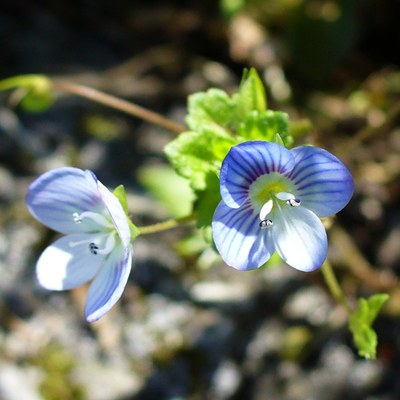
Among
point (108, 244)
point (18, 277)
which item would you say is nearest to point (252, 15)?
point (18, 277)

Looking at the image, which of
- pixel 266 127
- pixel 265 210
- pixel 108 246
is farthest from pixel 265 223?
pixel 108 246

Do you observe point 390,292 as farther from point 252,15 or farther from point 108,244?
point 252,15

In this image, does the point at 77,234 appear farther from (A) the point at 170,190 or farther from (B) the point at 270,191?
(A) the point at 170,190

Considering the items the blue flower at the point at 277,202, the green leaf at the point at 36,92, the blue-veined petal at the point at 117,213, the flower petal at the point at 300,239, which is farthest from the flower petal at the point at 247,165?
the green leaf at the point at 36,92

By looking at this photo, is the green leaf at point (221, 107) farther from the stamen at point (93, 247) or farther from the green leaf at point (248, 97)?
the stamen at point (93, 247)

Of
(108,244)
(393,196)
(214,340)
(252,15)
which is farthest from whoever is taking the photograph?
(252,15)
